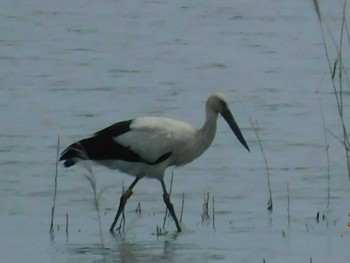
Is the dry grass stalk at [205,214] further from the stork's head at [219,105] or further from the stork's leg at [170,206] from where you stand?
the stork's head at [219,105]

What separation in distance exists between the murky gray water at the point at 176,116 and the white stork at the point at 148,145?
37 centimetres

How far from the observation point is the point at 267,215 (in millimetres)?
10688

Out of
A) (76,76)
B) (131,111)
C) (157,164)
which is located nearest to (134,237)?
(157,164)

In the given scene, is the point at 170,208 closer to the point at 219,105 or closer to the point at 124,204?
the point at 124,204

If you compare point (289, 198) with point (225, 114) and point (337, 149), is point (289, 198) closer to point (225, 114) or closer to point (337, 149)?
point (225, 114)

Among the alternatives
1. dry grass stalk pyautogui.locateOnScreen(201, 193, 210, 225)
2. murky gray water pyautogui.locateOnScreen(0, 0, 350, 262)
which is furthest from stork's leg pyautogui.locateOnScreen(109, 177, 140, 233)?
dry grass stalk pyautogui.locateOnScreen(201, 193, 210, 225)

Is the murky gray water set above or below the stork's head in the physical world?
below

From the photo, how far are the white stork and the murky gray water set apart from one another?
1.23ft

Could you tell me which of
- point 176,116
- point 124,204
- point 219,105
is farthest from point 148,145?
point 176,116

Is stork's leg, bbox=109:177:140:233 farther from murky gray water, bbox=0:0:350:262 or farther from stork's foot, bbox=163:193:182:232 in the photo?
stork's foot, bbox=163:193:182:232

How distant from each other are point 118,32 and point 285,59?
314cm

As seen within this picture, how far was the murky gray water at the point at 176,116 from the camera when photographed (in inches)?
387

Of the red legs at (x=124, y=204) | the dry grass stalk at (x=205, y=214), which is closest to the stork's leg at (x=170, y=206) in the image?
the red legs at (x=124, y=204)

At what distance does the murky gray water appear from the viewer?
9836 millimetres
